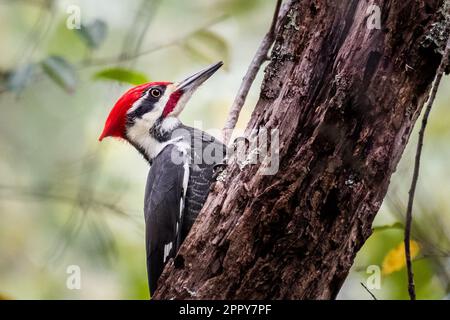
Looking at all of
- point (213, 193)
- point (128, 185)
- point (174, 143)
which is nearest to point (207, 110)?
point (128, 185)

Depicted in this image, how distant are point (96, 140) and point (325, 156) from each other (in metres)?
3.56

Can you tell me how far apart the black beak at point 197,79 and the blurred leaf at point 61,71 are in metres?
0.84

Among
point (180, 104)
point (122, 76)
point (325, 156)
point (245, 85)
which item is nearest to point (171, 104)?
point (180, 104)

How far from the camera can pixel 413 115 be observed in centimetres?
234

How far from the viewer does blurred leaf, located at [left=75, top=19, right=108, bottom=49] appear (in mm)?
3484

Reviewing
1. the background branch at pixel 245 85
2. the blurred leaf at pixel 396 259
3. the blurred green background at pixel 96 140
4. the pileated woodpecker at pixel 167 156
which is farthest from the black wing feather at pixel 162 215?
the blurred leaf at pixel 396 259

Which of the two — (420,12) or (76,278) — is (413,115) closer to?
(420,12)

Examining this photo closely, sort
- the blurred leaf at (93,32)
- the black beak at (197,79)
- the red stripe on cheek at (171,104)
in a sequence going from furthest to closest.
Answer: the red stripe on cheek at (171,104), the black beak at (197,79), the blurred leaf at (93,32)

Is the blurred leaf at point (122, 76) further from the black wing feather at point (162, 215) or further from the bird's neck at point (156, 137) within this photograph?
the bird's neck at point (156, 137)

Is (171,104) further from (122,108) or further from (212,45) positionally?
(212,45)

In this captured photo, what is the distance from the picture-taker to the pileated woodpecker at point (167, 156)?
3.38 metres

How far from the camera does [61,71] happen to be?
333 centimetres
